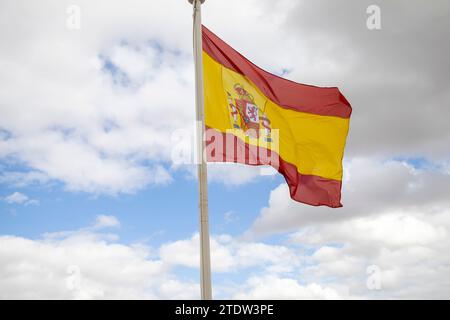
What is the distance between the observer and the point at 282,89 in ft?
53.0

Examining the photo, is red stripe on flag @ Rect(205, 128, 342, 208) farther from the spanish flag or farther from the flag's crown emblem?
the flag's crown emblem

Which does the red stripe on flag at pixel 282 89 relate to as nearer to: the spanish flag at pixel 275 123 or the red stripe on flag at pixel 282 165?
the spanish flag at pixel 275 123

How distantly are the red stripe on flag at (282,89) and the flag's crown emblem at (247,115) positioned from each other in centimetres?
63

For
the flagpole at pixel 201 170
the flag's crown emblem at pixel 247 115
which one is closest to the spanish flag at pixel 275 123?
the flag's crown emblem at pixel 247 115

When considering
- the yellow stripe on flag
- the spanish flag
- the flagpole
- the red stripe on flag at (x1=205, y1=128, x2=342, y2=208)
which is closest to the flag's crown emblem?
the spanish flag

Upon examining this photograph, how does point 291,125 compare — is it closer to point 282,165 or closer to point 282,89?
point 282,89

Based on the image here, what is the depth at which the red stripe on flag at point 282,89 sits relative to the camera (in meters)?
14.4

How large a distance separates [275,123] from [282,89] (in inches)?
50.4

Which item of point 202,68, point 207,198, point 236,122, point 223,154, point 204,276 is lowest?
point 204,276

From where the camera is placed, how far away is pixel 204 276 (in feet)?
38.5

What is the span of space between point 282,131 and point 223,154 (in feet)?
9.66

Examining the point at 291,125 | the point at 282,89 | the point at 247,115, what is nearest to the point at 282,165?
the point at 291,125
